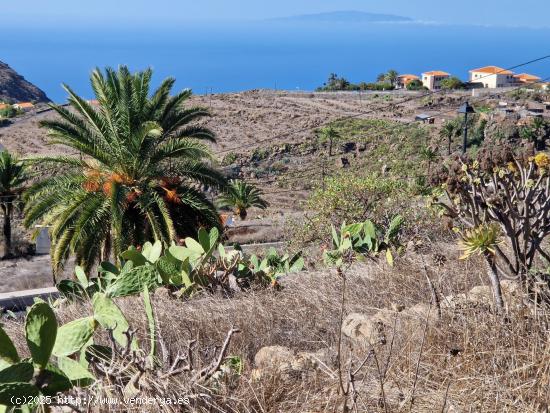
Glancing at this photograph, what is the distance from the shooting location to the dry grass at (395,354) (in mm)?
2779

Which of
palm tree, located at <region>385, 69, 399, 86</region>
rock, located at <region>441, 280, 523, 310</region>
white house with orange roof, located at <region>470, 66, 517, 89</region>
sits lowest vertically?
rock, located at <region>441, 280, 523, 310</region>

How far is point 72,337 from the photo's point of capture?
3.08 m

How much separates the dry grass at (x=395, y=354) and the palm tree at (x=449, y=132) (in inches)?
1568

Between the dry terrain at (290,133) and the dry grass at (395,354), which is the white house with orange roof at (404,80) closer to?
the dry terrain at (290,133)

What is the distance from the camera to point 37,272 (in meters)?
20.3

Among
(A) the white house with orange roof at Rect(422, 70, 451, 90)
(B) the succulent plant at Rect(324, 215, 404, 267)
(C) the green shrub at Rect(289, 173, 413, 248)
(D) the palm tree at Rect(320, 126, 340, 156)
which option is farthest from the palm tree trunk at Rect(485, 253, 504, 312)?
(A) the white house with orange roof at Rect(422, 70, 451, 90)

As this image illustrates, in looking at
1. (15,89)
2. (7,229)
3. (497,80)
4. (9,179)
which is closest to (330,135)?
(7,229)

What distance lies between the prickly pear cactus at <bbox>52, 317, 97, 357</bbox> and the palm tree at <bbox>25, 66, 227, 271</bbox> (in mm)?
8237

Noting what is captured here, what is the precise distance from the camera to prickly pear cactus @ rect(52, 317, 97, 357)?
10.0 feet

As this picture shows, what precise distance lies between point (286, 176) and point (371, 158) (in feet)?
19.2

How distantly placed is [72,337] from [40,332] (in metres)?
0.31

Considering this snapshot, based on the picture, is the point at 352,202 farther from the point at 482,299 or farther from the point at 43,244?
the point at 43,244

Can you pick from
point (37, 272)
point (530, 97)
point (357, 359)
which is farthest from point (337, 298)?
point (530, 97)

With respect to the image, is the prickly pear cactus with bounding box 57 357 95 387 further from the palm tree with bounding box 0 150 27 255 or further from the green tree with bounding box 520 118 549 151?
the green tree with bounding box 520 118 549 151
